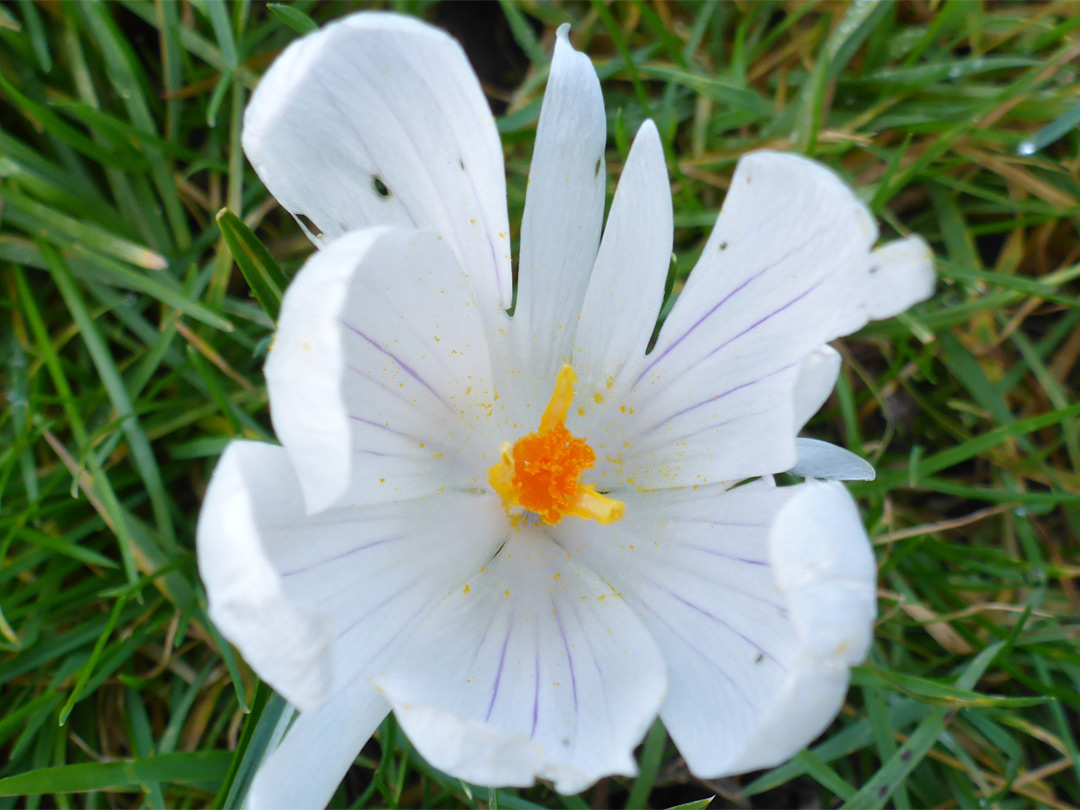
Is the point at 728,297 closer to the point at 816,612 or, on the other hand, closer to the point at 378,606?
the point at 816,612

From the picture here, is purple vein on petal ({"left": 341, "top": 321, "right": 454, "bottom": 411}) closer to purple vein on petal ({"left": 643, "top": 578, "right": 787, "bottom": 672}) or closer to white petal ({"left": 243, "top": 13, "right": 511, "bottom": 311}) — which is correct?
white petal ({"left": 243, "top": 13, "right": 511, "bottom": 311})

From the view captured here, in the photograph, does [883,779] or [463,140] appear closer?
[463,140]

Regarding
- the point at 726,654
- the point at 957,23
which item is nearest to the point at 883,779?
the point at 726,654

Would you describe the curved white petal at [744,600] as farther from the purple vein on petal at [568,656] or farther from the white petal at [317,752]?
the white petal at [317,752]

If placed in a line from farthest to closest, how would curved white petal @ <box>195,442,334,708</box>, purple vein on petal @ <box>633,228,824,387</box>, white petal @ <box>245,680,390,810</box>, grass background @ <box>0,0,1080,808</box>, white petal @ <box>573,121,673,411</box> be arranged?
grass background @ <box>0,0,1080,808</box>, white petal @ <box>573,121,673,411</box>, purple vein on petal @ <box>633,228,824,387</box>, white petal @ <box>245,680,390,810</box>, curved white petal @ <box>195,442,334,708</box>

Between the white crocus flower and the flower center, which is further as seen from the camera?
the flower center

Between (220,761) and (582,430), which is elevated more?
(582,430)

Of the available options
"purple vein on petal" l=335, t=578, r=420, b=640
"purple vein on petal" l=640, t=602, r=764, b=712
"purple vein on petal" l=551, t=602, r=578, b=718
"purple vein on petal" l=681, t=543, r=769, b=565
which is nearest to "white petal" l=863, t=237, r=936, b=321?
"purple vein on petal" l=681, t=543, r=769, b=565

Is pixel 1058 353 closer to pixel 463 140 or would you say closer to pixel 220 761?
pixel 463 140
